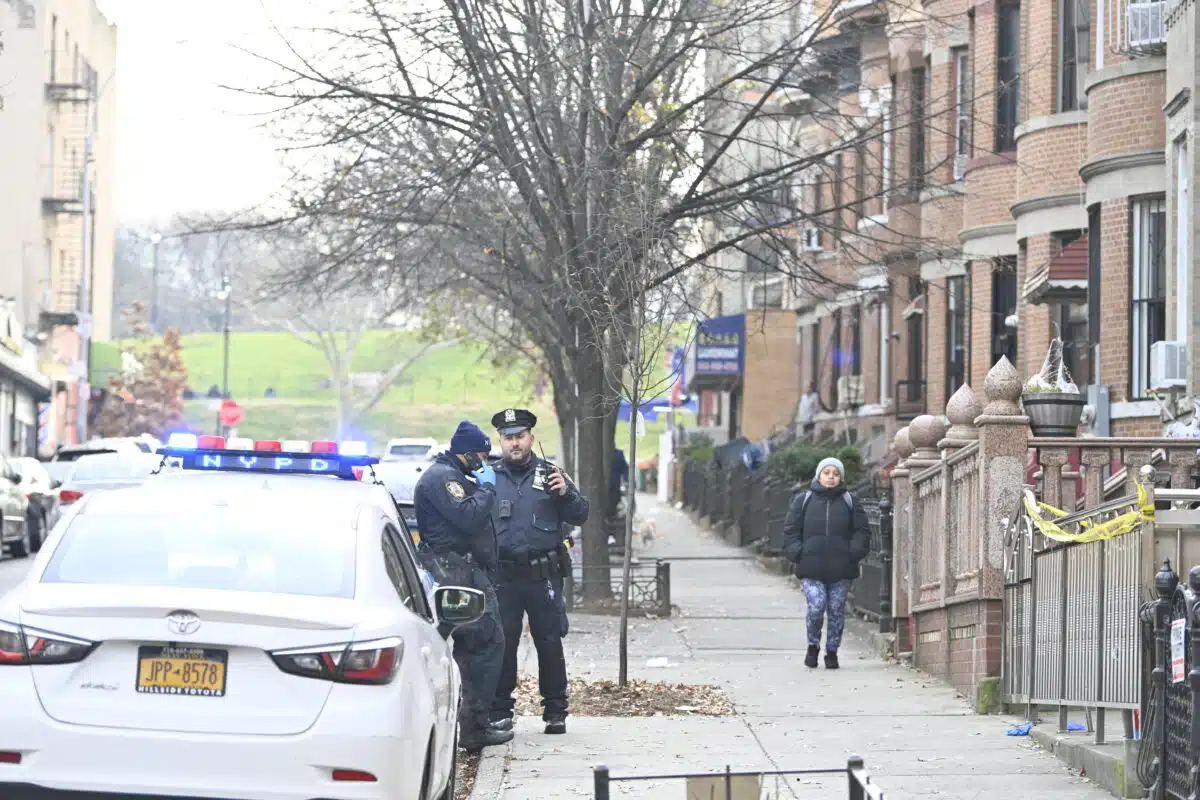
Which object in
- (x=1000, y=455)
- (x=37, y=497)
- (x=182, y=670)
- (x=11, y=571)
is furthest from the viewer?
(x=37, y=497)

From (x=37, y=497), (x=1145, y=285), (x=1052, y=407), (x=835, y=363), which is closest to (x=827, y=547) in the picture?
(x=1052, y=407)

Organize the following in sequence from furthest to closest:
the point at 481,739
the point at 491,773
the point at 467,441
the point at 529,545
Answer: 1. the point at 529,545
2. the point at 481,739
3. the point at 467,441
4. the point at 491,773

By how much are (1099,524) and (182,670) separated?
5.30 meters

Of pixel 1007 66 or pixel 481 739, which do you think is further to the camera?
pixel 1007 66

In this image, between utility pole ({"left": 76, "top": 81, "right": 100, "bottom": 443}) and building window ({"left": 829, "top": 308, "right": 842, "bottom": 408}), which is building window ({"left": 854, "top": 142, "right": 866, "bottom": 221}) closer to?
building window ({"left": 829, "top": 308, "right": 842, "bottom": 408})

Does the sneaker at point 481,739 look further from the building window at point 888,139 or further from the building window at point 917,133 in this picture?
the building window at point 917,133

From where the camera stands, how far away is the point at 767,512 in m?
30.6

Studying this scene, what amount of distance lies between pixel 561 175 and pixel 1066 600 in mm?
11436

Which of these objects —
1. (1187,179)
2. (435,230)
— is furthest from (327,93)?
(1187,179)

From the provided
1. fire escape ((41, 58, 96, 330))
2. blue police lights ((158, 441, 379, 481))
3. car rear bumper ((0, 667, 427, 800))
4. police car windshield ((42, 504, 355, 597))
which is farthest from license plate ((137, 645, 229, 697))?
fire escape ((41, 58, 96, 330))

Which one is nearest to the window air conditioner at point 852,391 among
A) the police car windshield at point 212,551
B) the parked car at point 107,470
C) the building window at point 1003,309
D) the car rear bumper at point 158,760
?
the building window at point 1003,309

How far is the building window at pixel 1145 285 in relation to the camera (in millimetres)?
19875

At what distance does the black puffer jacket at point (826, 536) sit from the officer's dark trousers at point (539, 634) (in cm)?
492

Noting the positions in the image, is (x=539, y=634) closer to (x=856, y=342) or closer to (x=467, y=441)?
(x=467, y=441)
